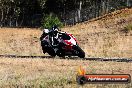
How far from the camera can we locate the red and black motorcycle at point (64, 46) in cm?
2989

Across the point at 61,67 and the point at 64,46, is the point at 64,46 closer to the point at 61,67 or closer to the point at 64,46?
the point at 64,46

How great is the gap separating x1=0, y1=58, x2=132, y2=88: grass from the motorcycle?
115 centimetres

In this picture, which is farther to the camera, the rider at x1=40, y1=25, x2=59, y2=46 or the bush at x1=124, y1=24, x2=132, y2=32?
the bush at x1=124, y1=24, x2=132, y2=32

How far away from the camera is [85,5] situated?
10094cm

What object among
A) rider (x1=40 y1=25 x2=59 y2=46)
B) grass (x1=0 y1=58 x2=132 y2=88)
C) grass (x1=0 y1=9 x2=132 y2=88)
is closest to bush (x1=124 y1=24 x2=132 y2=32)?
grass (x1=0 y1=9 x2=132 y2=88)

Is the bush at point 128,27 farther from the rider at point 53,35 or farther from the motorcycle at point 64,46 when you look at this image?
the rider at point 53,35

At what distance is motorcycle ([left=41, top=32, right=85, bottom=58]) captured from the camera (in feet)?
98.1

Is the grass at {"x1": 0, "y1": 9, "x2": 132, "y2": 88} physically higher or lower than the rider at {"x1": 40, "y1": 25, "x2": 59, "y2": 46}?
lower

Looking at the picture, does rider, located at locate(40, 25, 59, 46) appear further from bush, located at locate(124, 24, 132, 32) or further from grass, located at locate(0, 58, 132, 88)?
bush, located at locate(124, 24, 132, 32)

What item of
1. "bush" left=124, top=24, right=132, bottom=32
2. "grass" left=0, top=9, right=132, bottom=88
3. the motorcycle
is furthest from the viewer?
"bush" left=124, top=24, right=132, bottom=32

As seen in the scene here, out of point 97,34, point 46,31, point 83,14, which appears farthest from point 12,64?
point 83,14

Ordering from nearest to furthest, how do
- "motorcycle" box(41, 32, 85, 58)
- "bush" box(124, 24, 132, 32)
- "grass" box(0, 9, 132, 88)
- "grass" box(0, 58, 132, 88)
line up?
"grass" box(0, 58, 132, 88) < "grass" box(0, 9, 132, 88) < "motorcycle" box(41, 32, 85, 58) < "bush" box(124, 24, 132, 32)

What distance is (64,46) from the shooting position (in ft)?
98.6

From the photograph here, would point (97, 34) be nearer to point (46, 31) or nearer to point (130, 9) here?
point (130, 9)
